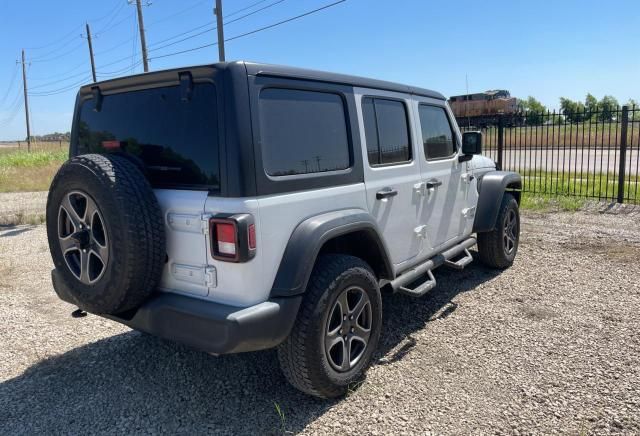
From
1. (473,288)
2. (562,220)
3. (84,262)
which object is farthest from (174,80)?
(562,220)

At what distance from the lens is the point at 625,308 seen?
4438 mm

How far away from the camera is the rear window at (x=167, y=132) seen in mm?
2615

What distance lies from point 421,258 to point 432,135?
1.14m

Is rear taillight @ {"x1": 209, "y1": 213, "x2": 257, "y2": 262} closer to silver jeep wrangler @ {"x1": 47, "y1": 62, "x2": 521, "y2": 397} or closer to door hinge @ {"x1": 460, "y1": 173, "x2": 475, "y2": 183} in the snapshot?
Result: silver jeep wrangler @ {"x1": 47, "y1": 62, "x2": 521, "y2": 397}

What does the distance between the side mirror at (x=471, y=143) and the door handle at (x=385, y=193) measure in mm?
1570

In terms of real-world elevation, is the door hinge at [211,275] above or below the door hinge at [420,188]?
below

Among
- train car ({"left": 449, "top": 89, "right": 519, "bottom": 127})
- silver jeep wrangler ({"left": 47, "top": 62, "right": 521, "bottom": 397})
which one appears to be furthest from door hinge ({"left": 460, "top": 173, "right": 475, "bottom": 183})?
train car ({"left": 449, "top": 89, "right": 519, "bottom": 127})

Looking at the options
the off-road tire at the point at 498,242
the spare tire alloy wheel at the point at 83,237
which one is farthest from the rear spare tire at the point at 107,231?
the off-road tire at the point at 498,242

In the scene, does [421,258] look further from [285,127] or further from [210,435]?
[210,435]

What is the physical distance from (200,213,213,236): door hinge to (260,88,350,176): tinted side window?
39 cm

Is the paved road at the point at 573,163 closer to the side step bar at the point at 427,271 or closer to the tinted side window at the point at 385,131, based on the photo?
the side step bar at the point at 427,271

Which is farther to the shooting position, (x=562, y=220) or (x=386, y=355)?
(x=562, y=220)

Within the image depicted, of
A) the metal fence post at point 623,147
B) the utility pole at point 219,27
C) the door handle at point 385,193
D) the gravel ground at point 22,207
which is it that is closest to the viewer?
the door handle at point 385,193

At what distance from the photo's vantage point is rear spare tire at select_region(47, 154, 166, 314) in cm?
253
